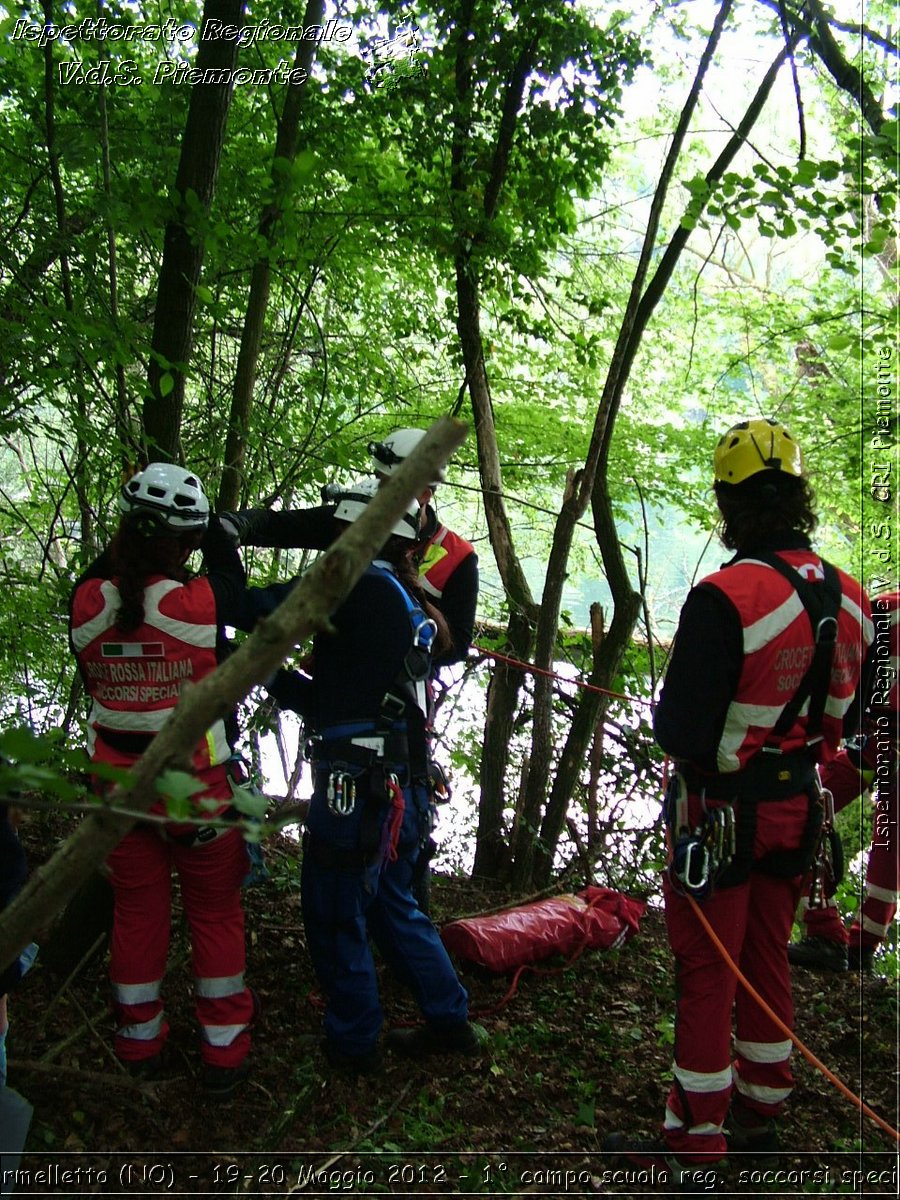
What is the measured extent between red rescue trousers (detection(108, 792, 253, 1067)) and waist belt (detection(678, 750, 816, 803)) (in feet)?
5.74

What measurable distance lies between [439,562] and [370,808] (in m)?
1.39

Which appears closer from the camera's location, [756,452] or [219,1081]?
[756,452]

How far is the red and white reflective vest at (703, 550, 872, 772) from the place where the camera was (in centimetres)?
291

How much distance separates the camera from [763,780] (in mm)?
3033

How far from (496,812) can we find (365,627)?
9.46 ft

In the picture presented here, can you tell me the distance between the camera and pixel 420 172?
5.49m

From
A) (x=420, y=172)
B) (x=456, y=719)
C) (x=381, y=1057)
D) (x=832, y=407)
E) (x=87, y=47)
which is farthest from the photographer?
(x=832, y=407)

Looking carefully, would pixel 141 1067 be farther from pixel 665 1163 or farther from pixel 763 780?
pixel 763 780

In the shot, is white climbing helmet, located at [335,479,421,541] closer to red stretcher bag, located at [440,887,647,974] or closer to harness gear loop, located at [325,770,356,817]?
harness gear loop, located at [325,770,356,817]

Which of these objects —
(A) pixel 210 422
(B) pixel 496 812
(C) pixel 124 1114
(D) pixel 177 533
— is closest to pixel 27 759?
(D) pixel 177 533

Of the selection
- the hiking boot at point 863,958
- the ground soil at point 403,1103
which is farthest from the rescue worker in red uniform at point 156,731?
the hiking boot at point 863,958

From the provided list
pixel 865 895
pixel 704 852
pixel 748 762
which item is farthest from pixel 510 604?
pixel 704 852

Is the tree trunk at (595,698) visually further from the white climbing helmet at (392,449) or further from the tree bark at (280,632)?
the tree bark at (280,632)

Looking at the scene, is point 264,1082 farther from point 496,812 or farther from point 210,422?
point 210,422
